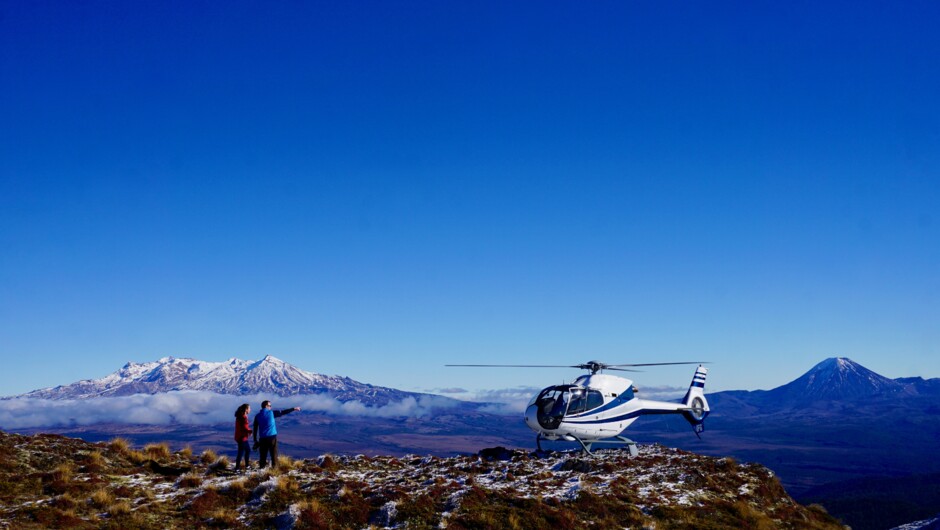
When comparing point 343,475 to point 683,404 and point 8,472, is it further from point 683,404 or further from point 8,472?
point 683,404

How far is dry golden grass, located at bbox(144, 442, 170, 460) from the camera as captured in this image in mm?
28094

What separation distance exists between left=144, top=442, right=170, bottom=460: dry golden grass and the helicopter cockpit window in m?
21.4

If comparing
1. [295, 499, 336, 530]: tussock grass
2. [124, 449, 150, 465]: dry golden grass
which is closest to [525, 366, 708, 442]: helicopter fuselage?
[295, 499, 336, 530]: tussock grass

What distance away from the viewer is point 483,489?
23.8 m

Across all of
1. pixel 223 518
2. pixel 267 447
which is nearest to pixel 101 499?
pixel 223 518

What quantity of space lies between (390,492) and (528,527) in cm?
533

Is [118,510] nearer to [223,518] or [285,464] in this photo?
[223,518]

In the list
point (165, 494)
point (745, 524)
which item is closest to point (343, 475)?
point (165, 494)

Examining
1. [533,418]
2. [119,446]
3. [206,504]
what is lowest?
[206,504]

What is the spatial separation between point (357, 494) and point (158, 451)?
12.4 meters

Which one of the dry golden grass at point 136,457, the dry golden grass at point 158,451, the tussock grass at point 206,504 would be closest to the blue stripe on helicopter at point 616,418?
the tussock grass at point 206,504

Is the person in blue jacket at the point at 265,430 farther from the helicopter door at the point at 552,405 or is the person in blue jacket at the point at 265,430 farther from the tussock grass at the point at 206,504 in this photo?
the helicopter door at the point at 552,405

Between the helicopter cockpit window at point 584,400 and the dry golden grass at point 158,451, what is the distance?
2135 centimetres

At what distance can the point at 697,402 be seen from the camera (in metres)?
48.4
